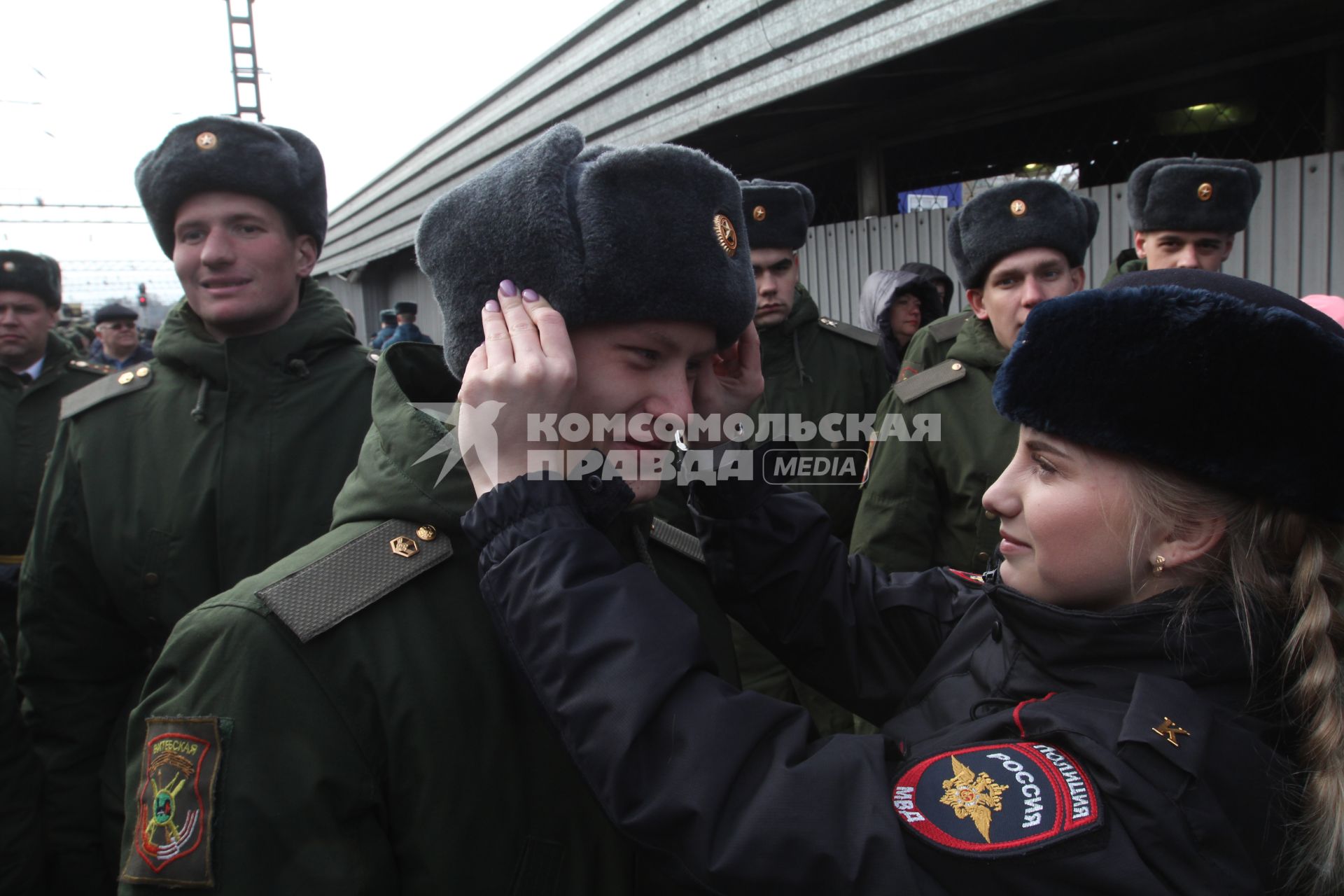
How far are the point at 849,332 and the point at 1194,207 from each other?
1.56 meters

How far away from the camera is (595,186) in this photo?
130 centimetres

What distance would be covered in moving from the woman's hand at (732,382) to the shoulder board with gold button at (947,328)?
7.96 ft

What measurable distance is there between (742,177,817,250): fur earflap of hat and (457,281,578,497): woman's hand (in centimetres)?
278

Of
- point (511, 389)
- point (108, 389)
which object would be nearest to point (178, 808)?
point (511, 389)

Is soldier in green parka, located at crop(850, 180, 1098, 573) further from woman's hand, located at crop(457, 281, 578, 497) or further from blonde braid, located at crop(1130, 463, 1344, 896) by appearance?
woman's hand, located at crop(457, 281, 578, 497)

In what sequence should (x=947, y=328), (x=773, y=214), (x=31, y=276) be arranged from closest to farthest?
(x=773, y=214), (x=947, y=328), (x=31, y=276)

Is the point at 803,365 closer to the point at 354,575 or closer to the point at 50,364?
the point at 354,575

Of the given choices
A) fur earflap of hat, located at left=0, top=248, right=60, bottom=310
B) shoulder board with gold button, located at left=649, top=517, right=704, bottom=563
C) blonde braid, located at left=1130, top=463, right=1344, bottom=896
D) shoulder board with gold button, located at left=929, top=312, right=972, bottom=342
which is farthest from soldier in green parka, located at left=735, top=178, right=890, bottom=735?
fur earflap of hat, located at left=0, top=248, right=60, bottom=310

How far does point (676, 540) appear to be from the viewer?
1.73 m

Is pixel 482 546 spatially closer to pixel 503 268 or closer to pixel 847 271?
pixel 503 268

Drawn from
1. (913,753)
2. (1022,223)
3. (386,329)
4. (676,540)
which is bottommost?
(913,753)

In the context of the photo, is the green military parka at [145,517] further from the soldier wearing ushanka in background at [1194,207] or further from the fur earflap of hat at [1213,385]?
the soldier wearing ushanka in background at [1194,207]

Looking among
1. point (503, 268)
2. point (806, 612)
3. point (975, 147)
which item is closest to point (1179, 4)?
point (975, 147)

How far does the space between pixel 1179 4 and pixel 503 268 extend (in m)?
4.36
